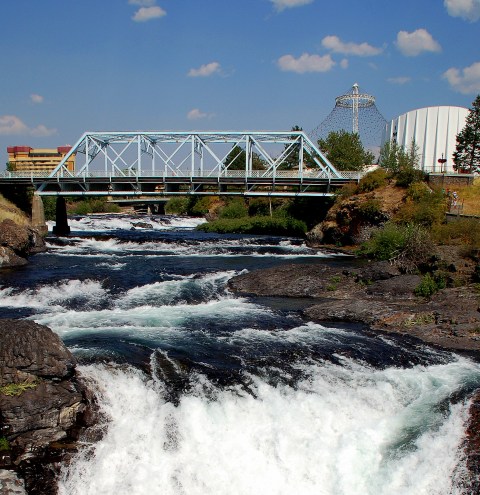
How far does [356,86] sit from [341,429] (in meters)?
111

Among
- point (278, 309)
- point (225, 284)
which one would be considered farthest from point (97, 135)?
point (278, 309)

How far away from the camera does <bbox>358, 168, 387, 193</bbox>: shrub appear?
46312 mm

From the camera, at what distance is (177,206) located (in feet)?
312

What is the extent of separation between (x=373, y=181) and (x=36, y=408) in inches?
1586

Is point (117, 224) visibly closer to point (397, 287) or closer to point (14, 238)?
point (14, 238)

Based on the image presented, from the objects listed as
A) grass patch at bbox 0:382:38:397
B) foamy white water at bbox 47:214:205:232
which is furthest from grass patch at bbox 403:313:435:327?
foamy white water at bbox 47:214:205:232

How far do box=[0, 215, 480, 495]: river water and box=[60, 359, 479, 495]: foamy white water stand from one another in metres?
0.03

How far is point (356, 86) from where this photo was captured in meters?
114

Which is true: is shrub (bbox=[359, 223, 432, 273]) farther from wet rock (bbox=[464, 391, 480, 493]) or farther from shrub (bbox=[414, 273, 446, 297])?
wet rock (bbox=[464, 391, 480, 493])

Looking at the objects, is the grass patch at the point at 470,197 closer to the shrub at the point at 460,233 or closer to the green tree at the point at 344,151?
the shrub at the point at 460,233

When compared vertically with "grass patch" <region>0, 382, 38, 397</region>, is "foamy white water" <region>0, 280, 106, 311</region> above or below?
below

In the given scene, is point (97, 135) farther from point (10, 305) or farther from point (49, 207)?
point (10, 305)

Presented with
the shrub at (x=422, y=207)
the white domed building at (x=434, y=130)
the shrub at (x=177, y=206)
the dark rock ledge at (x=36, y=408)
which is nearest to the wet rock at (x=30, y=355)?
the dark rock ledge at (x=36, y=408)

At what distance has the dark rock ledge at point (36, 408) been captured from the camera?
10.5 meters
